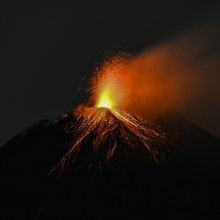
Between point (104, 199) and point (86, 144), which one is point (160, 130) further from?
point (104, 199)

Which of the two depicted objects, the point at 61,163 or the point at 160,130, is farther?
the point at 160,130

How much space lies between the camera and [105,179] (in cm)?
5159

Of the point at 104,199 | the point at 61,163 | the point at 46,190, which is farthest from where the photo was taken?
the point at 61,163

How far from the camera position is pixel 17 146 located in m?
61.1

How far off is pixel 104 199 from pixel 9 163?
12.2 meters

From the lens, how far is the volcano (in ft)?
156

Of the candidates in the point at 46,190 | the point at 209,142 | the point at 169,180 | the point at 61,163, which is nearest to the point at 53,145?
the point at 61,163

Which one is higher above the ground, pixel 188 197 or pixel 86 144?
pixel 86 144

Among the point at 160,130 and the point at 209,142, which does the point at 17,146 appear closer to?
the point at 160,130

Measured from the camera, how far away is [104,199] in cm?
4819

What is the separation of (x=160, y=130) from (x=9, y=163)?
53.6 feet

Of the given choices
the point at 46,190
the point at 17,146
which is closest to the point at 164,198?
the point at 46,190

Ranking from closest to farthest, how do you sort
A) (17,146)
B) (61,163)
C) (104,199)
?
(104,199)
(61,163)
(17,146)

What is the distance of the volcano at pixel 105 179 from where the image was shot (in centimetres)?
4756
